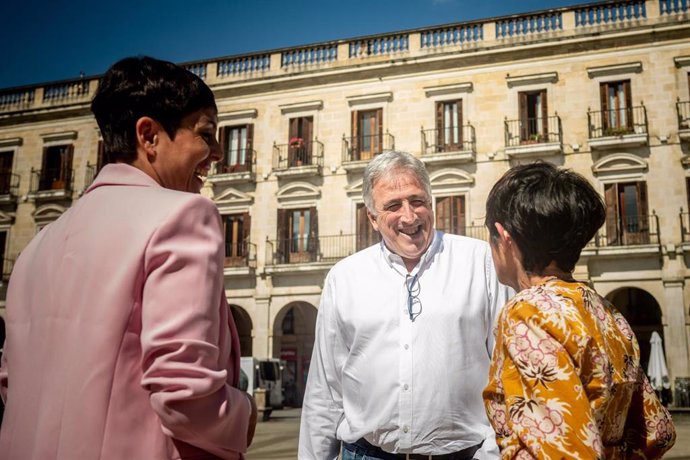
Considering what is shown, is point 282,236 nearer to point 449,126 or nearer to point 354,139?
point 354,139

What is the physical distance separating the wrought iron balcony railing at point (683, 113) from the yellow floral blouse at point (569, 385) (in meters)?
19.9

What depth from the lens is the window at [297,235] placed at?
2205 centimetres

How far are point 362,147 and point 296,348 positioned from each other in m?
8.69

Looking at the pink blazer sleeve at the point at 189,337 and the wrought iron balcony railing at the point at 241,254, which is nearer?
the pink blazer sleeve at the point at 189,337

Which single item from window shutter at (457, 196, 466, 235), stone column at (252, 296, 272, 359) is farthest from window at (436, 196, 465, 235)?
stone column at (252, 296, 272, 359)

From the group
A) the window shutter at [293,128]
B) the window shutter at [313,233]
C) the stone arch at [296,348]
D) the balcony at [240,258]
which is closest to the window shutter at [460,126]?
the window shutter at [313,233]

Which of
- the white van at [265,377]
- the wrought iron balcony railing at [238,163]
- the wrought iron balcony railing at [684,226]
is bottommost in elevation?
the white van at [265,377]

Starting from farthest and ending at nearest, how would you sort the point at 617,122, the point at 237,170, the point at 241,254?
the point at 237,170, the point at 241,254, the point at 617,122

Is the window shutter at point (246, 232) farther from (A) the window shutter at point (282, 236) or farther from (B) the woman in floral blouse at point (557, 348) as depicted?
(B) the woman in floral blouse at point (557, 348)

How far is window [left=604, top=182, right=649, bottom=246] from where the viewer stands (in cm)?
1933

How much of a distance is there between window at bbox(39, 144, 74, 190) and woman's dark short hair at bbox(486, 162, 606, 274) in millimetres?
25091

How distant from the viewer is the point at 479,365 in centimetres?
275

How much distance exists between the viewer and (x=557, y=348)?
1.57 metres

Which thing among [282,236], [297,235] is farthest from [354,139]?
[282,236]
